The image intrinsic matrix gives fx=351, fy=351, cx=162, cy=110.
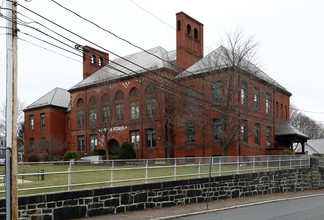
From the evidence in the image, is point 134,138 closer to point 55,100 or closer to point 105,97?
point 105,97

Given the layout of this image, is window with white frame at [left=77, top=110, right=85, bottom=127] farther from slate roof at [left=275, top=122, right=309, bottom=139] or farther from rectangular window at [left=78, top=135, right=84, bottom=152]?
slate roof at [left=275, top=122, right=309, bottom=139]

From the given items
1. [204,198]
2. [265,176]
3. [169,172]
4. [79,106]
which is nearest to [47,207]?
[169,172]

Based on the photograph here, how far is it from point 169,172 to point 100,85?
2672cm

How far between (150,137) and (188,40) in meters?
12.6

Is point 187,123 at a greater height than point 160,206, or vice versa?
point 187,123

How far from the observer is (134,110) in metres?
42.6

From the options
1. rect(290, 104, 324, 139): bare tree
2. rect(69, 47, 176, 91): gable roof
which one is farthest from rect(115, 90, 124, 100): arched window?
rect(290, 104, 324, 139): bare tree

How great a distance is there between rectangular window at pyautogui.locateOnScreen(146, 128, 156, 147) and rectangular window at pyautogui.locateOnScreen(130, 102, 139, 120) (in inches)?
94.7

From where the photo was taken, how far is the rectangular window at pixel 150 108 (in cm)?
3750

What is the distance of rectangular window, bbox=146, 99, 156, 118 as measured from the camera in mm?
37503

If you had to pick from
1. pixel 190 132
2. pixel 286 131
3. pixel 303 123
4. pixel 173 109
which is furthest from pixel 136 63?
pixel 303 123

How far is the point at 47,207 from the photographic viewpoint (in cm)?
1258

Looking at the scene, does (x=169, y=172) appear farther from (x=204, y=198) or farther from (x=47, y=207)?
(x=47, y=207)

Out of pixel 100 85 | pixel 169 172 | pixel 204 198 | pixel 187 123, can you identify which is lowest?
pixel 204 198
